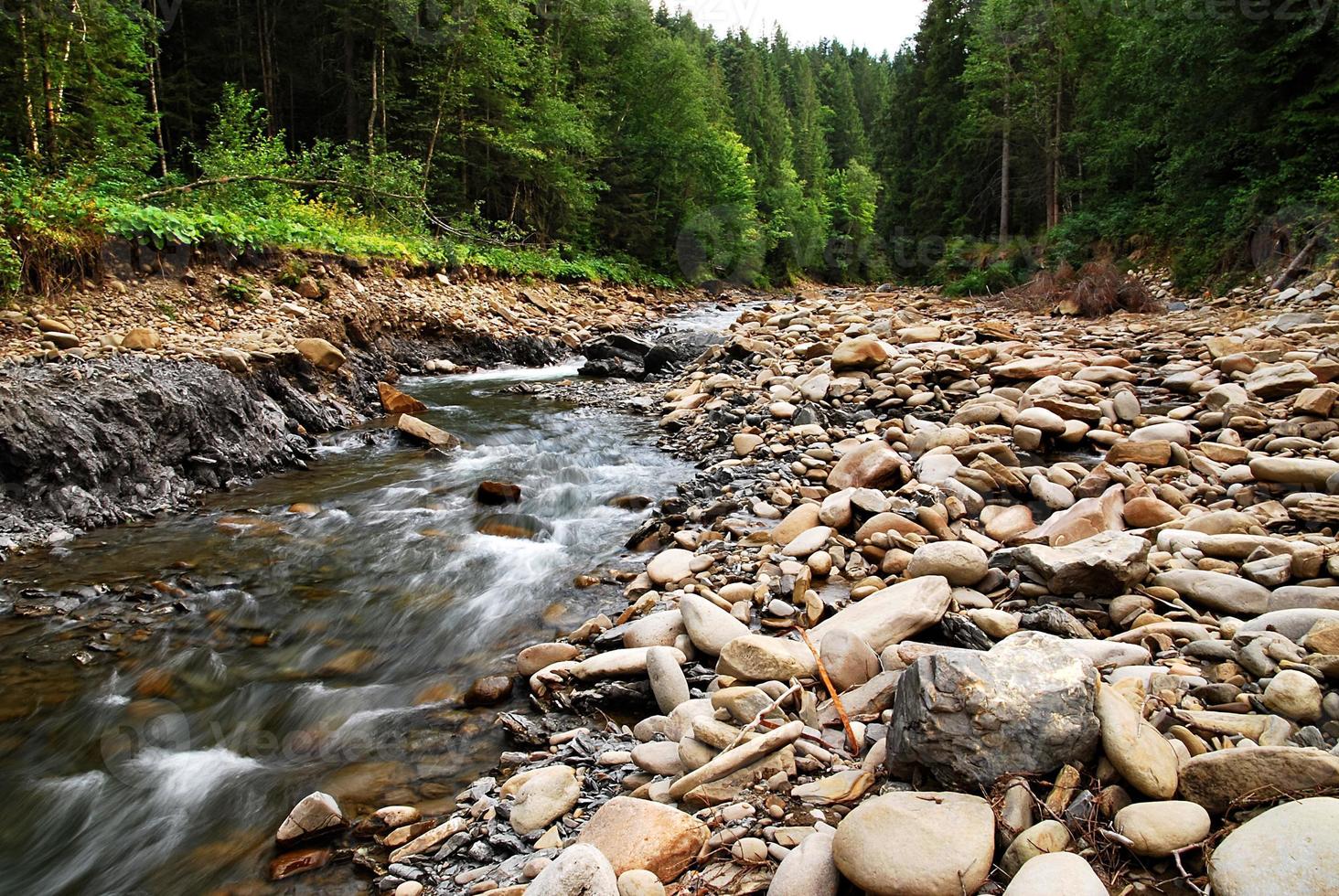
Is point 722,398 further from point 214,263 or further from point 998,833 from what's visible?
point 998,833

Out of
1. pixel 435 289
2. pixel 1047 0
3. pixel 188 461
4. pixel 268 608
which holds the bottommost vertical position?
pixel 268 608

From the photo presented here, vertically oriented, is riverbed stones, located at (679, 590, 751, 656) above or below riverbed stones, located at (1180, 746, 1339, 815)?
below

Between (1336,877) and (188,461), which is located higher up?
(1336,877)

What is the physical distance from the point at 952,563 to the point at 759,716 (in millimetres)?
1517

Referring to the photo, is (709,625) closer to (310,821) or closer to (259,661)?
(310,821)

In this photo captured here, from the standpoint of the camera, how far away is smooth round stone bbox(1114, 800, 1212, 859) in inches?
62.6

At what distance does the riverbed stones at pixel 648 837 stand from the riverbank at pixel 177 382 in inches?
204

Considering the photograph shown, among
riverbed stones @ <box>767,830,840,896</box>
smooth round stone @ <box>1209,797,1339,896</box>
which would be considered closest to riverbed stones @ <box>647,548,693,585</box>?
riverbed stones @ <box>767,830,840,896</box>

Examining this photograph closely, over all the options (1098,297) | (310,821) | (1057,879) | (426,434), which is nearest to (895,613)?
(1057,879)

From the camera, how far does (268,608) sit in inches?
174

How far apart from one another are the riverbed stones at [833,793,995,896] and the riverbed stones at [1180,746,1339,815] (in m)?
0.51

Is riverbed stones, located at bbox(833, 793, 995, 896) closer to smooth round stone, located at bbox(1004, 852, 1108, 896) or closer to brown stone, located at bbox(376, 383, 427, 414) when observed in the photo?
smooth round stone, located at bbox(1004, 852, 1108, 896)

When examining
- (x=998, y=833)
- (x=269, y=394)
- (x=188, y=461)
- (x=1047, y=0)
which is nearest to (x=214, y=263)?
(x=269, y=394)

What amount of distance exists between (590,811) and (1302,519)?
153 inches
